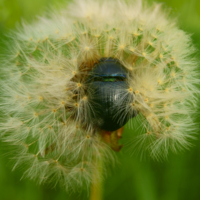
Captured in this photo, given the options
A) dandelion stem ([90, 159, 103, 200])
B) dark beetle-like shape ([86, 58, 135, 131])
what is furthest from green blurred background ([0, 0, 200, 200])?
dark beetle-like shape ([86, 58, 135, 131])

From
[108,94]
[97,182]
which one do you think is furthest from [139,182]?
[108,94]

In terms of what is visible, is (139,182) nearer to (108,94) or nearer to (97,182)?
(97,182)

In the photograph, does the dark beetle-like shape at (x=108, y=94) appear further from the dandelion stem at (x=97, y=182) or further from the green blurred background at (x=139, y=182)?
the green blurred background at (x=139, y=182)

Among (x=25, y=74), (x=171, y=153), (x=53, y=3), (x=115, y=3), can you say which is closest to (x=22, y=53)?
(x=25, y=74)

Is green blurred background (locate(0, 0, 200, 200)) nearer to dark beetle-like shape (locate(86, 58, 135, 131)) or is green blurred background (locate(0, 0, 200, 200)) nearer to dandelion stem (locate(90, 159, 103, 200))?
dandelion stem (locate(90, 159, 103, 200))

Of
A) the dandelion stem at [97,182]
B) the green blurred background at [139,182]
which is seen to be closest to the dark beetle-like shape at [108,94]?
the dandelion stem at [97,182]

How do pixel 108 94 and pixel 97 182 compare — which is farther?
pixel 97 182

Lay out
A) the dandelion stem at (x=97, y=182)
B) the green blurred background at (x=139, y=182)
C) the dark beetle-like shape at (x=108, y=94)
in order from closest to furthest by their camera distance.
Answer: the dark beetle-like shape at (x=108, y=94) < the dandelion stem at (x=97, y=182) < the green blurred background at (x=139, y=182)

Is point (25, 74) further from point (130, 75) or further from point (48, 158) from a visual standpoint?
point (130, 75)
